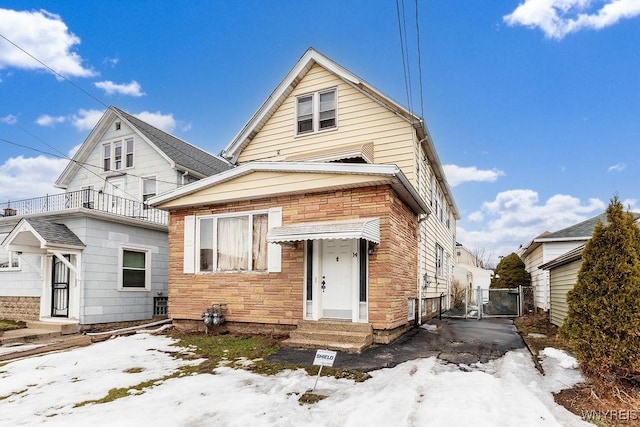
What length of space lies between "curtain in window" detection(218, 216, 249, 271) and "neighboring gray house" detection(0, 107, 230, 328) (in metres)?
4.73

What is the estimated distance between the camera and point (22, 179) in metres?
22.6

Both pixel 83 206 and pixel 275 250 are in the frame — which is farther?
pixel 83 206

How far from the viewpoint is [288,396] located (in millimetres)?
5203

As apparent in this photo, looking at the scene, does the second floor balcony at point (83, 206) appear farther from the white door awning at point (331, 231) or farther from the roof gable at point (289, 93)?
the white door awning at point (331, 231)

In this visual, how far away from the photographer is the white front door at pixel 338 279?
29.3 feet

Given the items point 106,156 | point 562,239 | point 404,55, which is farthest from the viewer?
point 106,156

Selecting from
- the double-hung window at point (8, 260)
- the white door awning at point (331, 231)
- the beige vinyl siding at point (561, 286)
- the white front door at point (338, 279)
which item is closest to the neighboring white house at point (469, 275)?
A: the beige vinyl siding at point (561, 286)

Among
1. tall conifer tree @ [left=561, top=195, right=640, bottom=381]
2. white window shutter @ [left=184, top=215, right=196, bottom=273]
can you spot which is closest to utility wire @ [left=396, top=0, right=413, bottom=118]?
tall conifer tree @ [left=561, top=195, right=640, bottom=381]

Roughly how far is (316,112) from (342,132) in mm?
1296

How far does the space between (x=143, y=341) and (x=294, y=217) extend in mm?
4907

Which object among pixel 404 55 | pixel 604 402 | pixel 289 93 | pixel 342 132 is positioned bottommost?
pixel 604 402

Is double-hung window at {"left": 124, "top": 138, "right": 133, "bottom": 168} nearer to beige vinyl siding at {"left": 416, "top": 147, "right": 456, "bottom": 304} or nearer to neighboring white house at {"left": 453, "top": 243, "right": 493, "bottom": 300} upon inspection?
beige vinyl siding at {"left": 416, "top": 147, "right": 456, "bottom": 304}

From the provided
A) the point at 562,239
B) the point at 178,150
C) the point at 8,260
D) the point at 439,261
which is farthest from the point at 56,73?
the point at 562,239

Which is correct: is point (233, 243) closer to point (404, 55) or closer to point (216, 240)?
point (216, 240)
